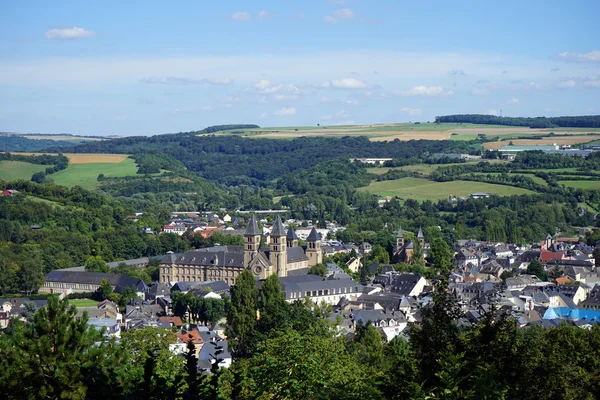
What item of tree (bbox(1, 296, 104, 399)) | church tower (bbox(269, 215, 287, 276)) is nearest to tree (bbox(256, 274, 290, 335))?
church tower (bbox(269, 215, 287, 276))

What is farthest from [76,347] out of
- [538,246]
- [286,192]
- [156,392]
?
[286,192]

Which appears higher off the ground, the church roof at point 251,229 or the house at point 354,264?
the church roof at point 251,229

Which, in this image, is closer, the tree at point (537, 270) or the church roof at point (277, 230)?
the church roof at point (277, 230)

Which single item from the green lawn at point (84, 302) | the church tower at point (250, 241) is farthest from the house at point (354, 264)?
the green lawn at point (84, 302)

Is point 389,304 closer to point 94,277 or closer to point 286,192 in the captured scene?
point 94,277

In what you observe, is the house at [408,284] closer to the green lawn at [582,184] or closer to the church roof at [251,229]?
the church roof at [251,229]
